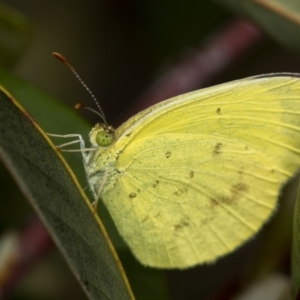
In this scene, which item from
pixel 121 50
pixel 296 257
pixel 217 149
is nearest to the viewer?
pixel 296 257

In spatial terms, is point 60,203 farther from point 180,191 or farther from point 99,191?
point 180,191

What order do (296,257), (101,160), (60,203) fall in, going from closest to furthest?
(60,203)
(296,257)
(101,160)

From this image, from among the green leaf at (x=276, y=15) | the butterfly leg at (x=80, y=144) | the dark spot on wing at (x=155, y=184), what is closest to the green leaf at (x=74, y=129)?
the butterfly leg at (x=80, y=144)

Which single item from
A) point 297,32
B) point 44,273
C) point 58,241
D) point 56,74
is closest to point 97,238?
point 58,241

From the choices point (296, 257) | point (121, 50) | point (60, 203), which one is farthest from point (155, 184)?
point (121, 50)

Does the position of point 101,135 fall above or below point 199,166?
above

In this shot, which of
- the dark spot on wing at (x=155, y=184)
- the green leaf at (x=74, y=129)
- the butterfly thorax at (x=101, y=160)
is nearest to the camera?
the green leaf at (x=74, y=129)

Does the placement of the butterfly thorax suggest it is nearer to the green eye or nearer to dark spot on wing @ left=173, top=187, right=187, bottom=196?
the green eye

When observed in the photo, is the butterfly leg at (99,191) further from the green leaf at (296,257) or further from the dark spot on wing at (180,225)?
the green leaf at (296,257)
